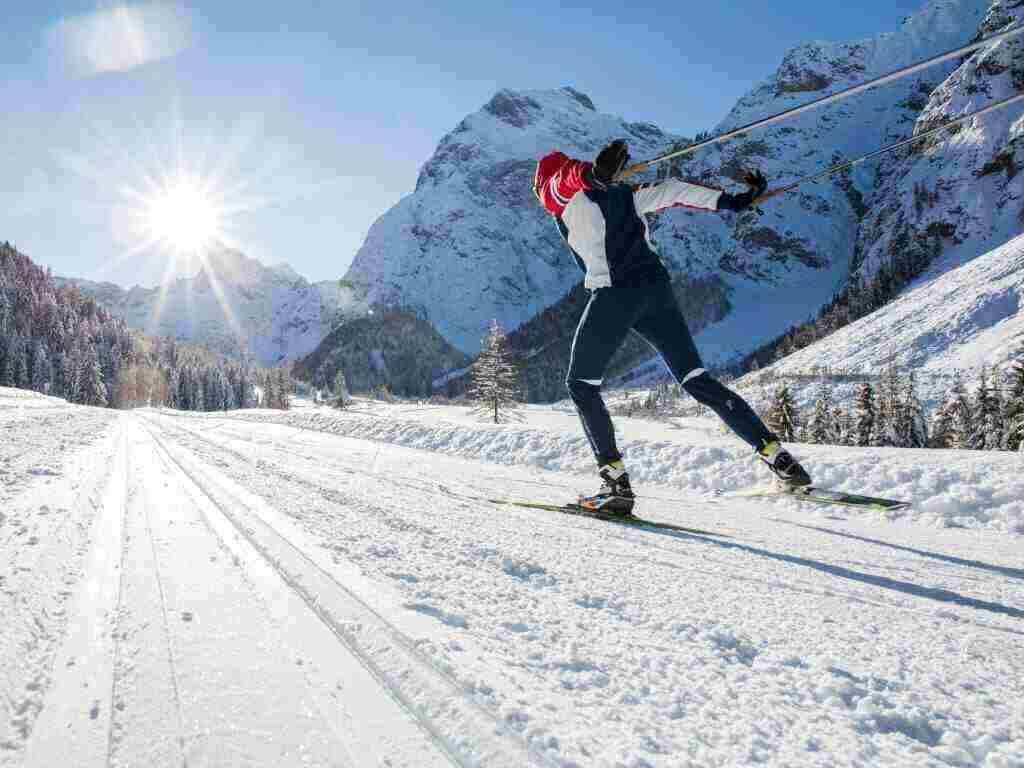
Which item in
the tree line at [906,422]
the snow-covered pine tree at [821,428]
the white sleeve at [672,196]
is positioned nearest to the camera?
the white sleeve at [672,196]

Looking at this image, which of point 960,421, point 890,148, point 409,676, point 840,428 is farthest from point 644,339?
point 960,421

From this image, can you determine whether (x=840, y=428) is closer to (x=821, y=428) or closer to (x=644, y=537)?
(x=821, y=428)

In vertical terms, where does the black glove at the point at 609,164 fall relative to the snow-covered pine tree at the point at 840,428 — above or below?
above

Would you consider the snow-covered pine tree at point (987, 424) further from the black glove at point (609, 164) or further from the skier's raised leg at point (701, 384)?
the black glove at point (609, 164)

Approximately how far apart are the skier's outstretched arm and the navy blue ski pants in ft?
2.03

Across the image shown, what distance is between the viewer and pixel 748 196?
401 cm

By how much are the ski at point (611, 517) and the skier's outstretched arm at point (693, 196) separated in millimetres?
2263

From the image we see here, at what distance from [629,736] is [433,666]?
58cm

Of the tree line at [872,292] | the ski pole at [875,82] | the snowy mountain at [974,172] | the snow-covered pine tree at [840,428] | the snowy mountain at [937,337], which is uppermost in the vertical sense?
the snowy mountain at [974,172]

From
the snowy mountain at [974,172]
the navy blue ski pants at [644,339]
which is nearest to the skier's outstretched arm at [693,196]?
the navy blue ski pants at [644,339]

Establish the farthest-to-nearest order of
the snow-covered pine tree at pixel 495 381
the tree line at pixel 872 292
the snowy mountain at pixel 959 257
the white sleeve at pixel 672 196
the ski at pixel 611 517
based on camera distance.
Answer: the tree line at pixel 872 292 < the snowy mountain at pixel 959 257 < the snow-covered pine tree at pixel 495 381 < the white sleeve at pixel 672 196 < the ski at pixel 611 517

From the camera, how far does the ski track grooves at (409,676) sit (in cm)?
122

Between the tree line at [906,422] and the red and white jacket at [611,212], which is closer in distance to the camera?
the red and white jacket at [611,212]

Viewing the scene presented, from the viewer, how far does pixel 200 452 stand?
8.37m
